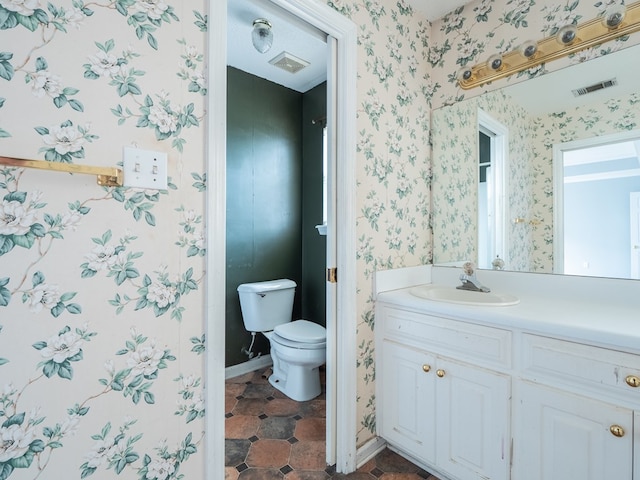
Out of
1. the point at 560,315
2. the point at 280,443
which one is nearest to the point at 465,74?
the point at 560,315

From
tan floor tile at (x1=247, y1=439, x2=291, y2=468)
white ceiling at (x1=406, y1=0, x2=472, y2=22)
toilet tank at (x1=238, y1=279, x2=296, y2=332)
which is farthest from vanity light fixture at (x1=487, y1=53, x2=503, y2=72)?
tan floor tile at (x1=247, y1=439, x2=291, y2=468)

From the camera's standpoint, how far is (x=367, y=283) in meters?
1.54

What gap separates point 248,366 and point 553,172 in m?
2.40

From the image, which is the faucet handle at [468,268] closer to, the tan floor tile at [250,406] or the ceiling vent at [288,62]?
the tan floor tile at [250,406]

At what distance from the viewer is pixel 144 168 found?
0.88 metres

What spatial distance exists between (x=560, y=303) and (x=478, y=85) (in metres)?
1.18

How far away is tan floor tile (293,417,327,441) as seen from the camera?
5.68ft

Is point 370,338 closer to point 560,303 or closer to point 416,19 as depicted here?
point 560,303

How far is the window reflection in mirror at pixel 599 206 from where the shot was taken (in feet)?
4.27

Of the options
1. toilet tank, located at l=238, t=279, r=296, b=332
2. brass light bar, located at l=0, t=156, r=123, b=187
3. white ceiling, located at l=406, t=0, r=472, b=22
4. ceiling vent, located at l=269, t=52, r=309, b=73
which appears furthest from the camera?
toilet tank, located at l=238, t=279, r=296, b=332

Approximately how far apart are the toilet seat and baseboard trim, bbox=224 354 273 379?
518mm

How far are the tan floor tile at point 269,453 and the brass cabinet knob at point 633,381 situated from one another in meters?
1.38

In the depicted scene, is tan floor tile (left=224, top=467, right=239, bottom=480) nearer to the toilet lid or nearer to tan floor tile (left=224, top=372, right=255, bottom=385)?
the toilet lid

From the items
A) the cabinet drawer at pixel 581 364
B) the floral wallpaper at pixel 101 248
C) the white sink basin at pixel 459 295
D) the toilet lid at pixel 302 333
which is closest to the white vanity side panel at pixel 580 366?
the cabinet drawer at pixel 581 364
